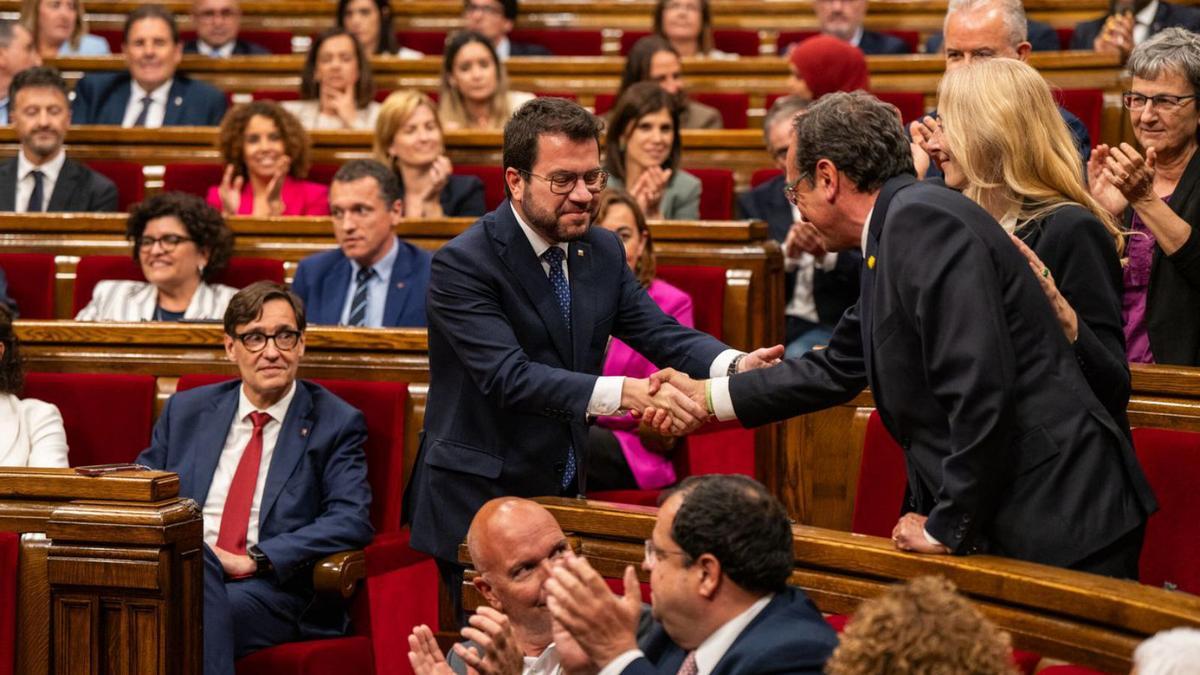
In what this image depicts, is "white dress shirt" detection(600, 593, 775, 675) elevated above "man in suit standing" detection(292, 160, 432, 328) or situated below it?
below

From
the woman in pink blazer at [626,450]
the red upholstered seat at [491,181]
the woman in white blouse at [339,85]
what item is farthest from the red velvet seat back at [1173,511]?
the woman in white blouse at [339,85]

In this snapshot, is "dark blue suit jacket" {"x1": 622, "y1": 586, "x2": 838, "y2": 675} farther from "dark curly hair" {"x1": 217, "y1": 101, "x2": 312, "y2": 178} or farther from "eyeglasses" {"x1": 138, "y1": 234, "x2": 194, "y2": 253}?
"dark curly hair" {"x1": 217, "y1": 101, "x2": 312, "y2": 178}

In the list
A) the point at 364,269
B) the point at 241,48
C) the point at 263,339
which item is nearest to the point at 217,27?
the point at 241,48

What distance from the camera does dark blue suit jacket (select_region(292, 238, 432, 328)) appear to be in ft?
9.40

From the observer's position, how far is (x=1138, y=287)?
6.96 ft

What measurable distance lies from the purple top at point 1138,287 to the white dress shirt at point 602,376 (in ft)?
1.85

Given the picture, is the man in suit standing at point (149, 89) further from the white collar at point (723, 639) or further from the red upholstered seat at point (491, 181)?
the white collar at point (723, 639)

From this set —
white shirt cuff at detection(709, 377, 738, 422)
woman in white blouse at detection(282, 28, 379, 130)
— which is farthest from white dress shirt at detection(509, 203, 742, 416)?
woman in white blouse at detection(282, 28, 379, 130)

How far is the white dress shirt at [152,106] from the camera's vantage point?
4211 mm

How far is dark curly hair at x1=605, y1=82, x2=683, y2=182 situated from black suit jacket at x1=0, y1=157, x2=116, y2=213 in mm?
1178

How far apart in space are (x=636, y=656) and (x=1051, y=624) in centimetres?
37

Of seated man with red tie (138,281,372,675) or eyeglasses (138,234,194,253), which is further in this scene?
eyeglasses (138,234,194,253)

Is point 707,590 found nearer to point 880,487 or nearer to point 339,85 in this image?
point 880,487

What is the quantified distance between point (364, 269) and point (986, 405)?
176 centimetres
